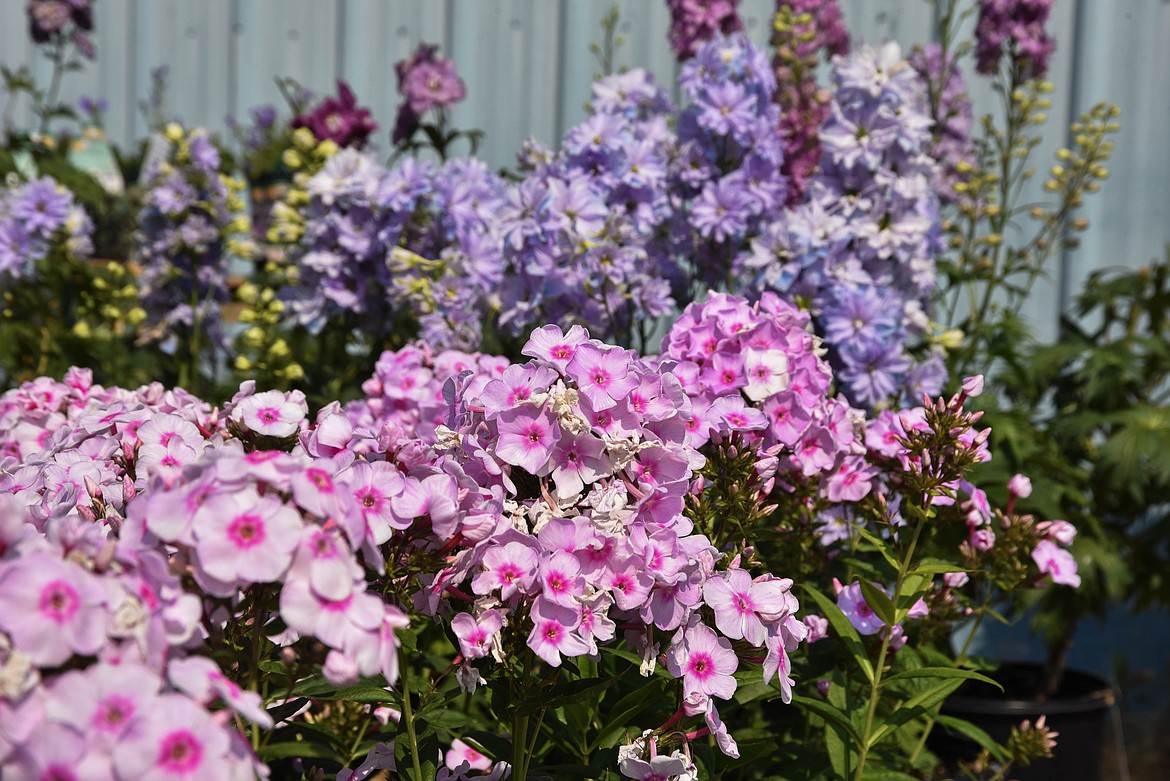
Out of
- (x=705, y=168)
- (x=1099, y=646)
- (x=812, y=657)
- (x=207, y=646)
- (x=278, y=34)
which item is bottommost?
(x=1099, y=646)

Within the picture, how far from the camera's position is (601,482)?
978 mm

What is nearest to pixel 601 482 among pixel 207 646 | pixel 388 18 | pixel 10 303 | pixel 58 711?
pixel 207 646

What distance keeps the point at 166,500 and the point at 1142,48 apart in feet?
11.5

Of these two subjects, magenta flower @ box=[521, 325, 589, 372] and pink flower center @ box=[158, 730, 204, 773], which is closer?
pink flower center @ box=[158, 730, 204, 773]

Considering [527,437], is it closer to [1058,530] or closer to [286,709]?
[286,709]

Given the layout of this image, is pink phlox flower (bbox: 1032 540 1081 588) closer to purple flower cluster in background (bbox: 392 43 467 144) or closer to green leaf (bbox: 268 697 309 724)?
green leaf (bbox: 268 697 309 724)

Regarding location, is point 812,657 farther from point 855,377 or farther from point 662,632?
point 855,377

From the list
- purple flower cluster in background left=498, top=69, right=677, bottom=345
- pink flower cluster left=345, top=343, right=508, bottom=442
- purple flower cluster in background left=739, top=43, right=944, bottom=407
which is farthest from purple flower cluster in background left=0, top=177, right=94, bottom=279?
purple flower cluster in background left=739, top=43, right=944, bottom=407

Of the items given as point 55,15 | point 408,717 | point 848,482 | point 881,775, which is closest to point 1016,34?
point 848,482

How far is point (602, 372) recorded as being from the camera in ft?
3.23

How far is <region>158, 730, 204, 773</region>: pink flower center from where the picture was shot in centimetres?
60

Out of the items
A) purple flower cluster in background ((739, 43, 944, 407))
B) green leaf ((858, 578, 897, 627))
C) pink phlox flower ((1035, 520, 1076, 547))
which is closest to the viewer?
green leaf ((858, 578, 897, 627))

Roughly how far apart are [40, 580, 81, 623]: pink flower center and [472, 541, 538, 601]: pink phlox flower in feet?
1.13

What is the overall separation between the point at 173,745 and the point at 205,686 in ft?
0.12
